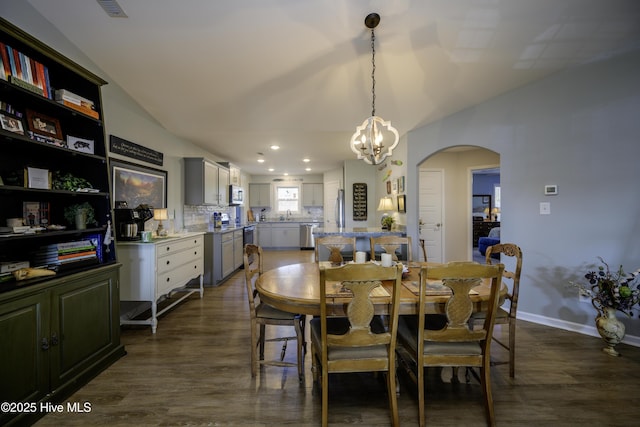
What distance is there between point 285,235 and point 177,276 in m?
5.17

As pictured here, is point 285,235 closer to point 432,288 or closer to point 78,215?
point 78,215

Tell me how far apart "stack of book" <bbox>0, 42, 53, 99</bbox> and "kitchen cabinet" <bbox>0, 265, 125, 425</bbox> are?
1.25 metres

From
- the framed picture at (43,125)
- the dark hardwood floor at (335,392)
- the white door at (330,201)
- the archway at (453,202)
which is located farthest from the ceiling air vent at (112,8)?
the white door at (330,201)

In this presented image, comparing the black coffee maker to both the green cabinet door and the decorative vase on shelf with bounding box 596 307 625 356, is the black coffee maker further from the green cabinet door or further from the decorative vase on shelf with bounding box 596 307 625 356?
the decorative vase on shelf with bounding box 596 307 625 356

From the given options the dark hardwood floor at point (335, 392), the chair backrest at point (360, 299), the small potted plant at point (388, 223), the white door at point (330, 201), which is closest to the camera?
the chair backrest at point (360, 299)

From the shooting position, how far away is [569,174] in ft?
8.91

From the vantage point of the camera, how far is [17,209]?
1.85m

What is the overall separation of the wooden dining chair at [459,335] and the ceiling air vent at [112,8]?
297 cm

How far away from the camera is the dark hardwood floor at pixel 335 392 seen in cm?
159

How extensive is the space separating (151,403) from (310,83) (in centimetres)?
323

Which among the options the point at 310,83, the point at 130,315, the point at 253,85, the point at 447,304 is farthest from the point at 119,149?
the point at 447,304

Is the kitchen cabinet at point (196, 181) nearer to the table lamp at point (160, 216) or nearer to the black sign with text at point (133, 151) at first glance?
the black sign with text at point (133, 151)

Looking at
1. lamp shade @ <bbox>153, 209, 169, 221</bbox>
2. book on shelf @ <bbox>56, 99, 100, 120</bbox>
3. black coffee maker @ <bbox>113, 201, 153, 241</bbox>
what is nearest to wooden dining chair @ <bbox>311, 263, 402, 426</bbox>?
book on shelf @ <bbox>56, 99, 100, 120</bbox>

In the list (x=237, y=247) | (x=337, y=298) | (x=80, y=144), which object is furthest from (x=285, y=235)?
(x=337, y=298)
